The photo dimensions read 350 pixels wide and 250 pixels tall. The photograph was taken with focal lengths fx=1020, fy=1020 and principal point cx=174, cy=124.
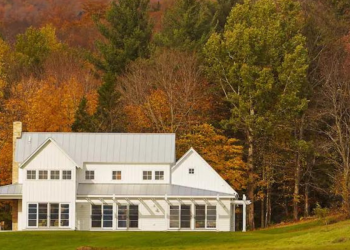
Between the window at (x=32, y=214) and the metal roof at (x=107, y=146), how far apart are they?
3.72 meters

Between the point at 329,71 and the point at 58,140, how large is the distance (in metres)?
21.2

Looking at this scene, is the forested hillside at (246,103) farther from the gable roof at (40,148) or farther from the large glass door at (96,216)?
the large glass door at (96,216)

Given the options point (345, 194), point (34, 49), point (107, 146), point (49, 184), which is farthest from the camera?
point (34, 49)

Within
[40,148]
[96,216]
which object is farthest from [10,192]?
[96,216]

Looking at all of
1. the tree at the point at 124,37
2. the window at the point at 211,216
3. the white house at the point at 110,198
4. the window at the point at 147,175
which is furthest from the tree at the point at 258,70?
the tree at the point at 124,37

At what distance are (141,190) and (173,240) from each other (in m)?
11.8

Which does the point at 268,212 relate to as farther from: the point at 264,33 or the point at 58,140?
the point at 58,140

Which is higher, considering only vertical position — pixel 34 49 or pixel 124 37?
pixel 34 49

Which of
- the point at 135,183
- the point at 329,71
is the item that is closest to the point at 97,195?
the point at 135,183

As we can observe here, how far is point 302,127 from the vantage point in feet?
255

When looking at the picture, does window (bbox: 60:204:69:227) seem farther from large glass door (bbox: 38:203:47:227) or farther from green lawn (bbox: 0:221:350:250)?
green lawn (bbox: 0:221:350:250)

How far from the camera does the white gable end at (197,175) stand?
6856 cm

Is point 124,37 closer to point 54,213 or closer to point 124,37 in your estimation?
point 124,37

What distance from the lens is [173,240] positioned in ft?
187
